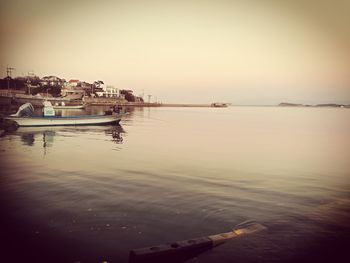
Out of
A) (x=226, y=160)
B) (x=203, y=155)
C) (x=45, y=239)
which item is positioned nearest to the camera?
(x=45, y=239)

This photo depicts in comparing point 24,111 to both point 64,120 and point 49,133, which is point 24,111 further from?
point 49,133

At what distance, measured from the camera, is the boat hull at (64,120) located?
21.1 m

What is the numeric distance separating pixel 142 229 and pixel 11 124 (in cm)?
1990

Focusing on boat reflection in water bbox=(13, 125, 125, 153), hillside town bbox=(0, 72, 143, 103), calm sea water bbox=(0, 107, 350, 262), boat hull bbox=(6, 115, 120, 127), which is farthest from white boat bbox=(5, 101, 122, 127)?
hillside town bbox=(0, 72, 143, 103)

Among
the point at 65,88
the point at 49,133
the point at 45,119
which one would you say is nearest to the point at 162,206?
the point at 49,133

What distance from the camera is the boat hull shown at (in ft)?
69.3

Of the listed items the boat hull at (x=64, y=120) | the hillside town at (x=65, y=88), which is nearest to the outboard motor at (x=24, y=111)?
the boat hull at (x=64, y=120)

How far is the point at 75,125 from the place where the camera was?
23.5 metres

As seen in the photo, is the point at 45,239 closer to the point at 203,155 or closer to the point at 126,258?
the point at 126,258

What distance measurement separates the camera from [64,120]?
22.5m

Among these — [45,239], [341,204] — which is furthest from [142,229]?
[341,204]

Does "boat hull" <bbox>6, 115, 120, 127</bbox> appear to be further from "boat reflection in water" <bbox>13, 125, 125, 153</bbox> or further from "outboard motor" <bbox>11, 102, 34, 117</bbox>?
"outboard motor" <bbox>11, 102, 34, 117</bbox>

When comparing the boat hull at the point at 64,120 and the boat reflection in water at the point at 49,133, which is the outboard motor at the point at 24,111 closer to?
the boat hull at the point at 64,120

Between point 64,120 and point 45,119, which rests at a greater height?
point 45,119
